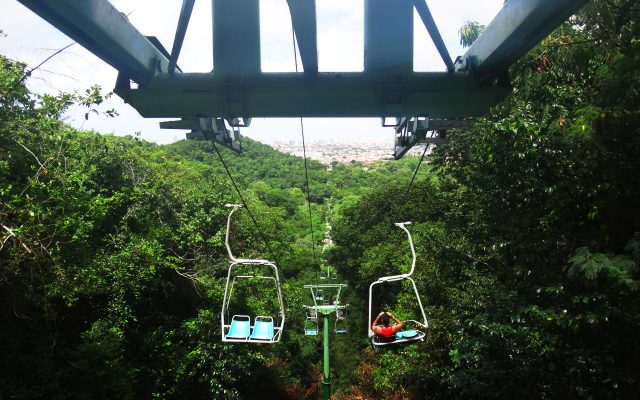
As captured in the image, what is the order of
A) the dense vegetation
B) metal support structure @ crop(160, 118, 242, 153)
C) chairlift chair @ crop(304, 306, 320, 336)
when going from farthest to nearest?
chairlift chair @ crop(304, 306, 320, 336) < the dense vegetation < metal support structure @ crop(160, 118, 242, 153)

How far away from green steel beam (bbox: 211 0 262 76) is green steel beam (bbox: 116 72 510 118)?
79 mm

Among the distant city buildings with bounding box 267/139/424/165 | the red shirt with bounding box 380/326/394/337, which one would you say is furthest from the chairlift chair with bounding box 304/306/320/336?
the distant city buildings with bounding box 267/139/424/165

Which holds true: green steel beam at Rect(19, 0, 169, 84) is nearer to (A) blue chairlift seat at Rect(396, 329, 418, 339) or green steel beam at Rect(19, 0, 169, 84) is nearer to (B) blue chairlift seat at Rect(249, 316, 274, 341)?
(B) blue chairlift seat at Rect(249, 316, 274, 341)

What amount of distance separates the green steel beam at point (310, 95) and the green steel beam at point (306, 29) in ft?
0.62

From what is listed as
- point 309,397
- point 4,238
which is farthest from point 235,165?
point 4,238

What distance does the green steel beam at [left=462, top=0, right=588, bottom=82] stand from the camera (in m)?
2.53

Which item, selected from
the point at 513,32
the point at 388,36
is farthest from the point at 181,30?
the point at 513,32

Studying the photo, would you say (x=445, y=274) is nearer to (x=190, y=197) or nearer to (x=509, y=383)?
(x=509, y=383)

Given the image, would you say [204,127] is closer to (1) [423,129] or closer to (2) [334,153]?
(1) [423,129]

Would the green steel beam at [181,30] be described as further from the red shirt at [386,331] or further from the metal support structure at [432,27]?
the red shirt at [386,331]

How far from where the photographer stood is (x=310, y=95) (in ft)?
10.9

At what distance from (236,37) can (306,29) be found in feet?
1.71

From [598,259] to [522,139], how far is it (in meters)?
1.85

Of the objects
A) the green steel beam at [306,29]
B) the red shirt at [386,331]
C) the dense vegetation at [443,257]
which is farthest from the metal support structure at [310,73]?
the red shirt at [386,331]
